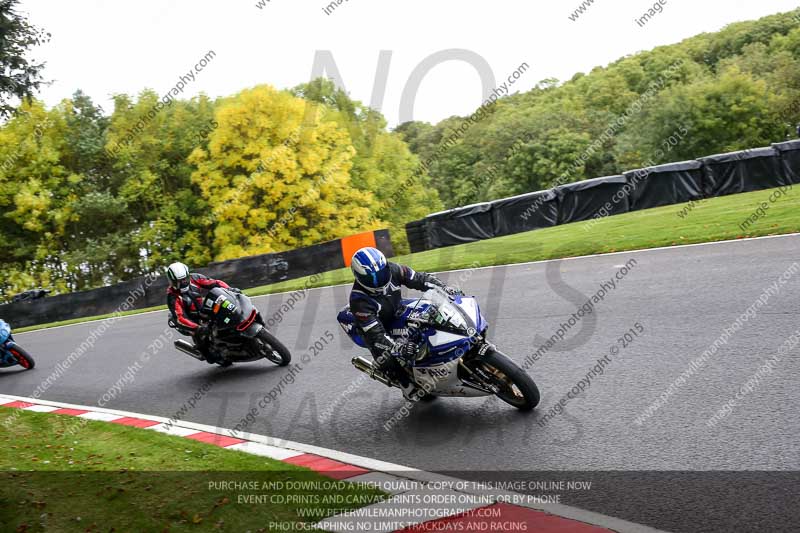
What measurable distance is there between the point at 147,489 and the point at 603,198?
20590 mm

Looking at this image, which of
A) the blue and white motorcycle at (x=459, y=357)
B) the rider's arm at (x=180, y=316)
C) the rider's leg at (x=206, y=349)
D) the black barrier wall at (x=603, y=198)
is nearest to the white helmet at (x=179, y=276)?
the rider's arm at (x=180, y=316)

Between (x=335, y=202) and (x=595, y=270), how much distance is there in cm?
3043

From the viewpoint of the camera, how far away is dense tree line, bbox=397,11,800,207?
2233 inches

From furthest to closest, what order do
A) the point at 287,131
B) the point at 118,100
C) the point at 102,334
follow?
1. the point at 118,100
2. the point at 287,131
3. the point at 102,334

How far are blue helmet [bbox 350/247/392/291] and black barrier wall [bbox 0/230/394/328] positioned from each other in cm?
1550

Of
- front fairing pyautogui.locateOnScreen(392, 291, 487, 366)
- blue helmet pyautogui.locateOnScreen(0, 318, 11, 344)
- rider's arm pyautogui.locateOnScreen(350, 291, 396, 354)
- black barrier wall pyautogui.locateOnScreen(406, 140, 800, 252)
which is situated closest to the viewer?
front fairing pyautogui.locateOnScreen(392, 291, 487, 366)

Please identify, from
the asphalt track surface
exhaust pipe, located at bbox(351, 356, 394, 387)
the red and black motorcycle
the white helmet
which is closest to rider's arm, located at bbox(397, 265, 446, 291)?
exhaust pipe, located at bbox(351, 356, 394, 387)

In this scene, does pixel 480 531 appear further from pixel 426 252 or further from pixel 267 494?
pixel 426 252

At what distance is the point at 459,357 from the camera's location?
6.98 m

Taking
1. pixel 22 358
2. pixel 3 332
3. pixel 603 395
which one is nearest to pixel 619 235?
pixel 603 395

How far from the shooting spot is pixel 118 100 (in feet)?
164

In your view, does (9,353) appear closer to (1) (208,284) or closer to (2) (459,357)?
(1) (208,284)

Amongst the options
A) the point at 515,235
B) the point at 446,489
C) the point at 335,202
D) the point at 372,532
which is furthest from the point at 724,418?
the point at 335,202

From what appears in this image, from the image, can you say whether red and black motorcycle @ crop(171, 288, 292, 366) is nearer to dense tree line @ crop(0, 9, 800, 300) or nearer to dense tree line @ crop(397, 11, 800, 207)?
dense tree line @ crop(0, 9, 800, 300)
